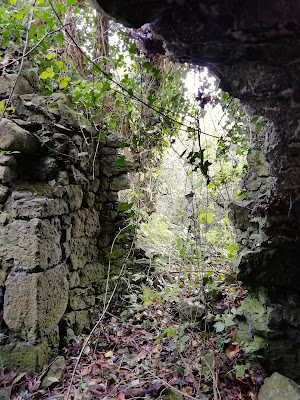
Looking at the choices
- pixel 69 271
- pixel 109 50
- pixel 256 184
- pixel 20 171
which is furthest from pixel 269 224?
pixel 109 50

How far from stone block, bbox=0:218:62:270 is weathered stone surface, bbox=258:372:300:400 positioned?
193 centimetres

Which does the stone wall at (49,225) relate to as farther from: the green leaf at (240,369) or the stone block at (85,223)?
the green leaf at (240,369)

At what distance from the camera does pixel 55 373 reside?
240cm

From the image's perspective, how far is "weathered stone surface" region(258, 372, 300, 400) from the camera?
1.90m

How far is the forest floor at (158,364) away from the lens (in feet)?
7.19

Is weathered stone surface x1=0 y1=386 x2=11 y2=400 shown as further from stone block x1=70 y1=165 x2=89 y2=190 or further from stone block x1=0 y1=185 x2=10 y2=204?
stone block x1=70 y1=165 x2=89 y2=190

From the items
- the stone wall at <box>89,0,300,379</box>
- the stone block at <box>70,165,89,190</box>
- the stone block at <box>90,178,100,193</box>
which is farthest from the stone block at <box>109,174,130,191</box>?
the stone wall at <box>89,0,300,379</box>

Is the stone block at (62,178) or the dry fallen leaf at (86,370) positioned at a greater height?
the stone block at (62,178)

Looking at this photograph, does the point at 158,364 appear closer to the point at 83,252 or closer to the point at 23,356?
the point at 23,356

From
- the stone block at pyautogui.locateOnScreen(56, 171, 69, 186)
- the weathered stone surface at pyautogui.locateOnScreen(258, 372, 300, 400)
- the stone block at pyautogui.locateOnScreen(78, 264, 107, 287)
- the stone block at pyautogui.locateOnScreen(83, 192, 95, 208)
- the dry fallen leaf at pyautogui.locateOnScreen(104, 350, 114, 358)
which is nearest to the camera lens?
the weathered stone surface at pyautogui.locateOnScreen(258, 372, 300, 400)

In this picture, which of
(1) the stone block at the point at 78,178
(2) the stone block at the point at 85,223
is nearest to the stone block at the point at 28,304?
(2) the stone block at the point at 85,223

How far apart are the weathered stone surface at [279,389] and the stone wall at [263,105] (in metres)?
0.16

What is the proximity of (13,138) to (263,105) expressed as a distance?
2.01 m

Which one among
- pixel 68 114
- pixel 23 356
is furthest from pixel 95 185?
pixel 23 356
